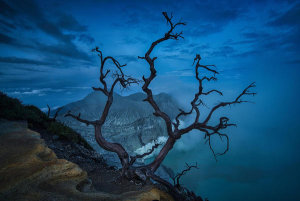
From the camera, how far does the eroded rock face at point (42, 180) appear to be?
3.84 m

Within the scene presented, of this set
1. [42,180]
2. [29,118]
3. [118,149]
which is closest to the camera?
[42,180]

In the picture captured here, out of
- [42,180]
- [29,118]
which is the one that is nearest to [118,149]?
[42,180]

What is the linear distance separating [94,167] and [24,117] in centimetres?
591

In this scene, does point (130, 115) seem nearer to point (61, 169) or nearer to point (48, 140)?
point (48, 140)

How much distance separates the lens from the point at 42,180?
173 inches

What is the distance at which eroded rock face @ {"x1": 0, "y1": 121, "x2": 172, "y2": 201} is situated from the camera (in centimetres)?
384

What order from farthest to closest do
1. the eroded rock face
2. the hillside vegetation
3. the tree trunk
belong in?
the hillside vegetation
the tree trunk
the eroded rock face

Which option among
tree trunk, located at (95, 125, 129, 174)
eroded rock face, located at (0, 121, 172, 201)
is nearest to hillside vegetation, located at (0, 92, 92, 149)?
tree trunk, located at (95, 125, 129, 174)

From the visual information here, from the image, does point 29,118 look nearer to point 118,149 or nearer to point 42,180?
point 118,149

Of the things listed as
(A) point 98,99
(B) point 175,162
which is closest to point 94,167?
(B) point 175,162

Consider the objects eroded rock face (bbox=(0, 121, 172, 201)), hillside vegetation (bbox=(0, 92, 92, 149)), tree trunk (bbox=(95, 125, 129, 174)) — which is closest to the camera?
eroded rock face (bbox=(0, 121, 172, 201))

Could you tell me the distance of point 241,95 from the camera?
8.38 metres

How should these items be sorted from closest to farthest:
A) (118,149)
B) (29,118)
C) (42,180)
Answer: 1. (42,180)
2. (118,149)
3. (29,118)

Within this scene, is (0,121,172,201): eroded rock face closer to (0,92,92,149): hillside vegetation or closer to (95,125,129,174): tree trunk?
(95,125,129,174): tree trunk
